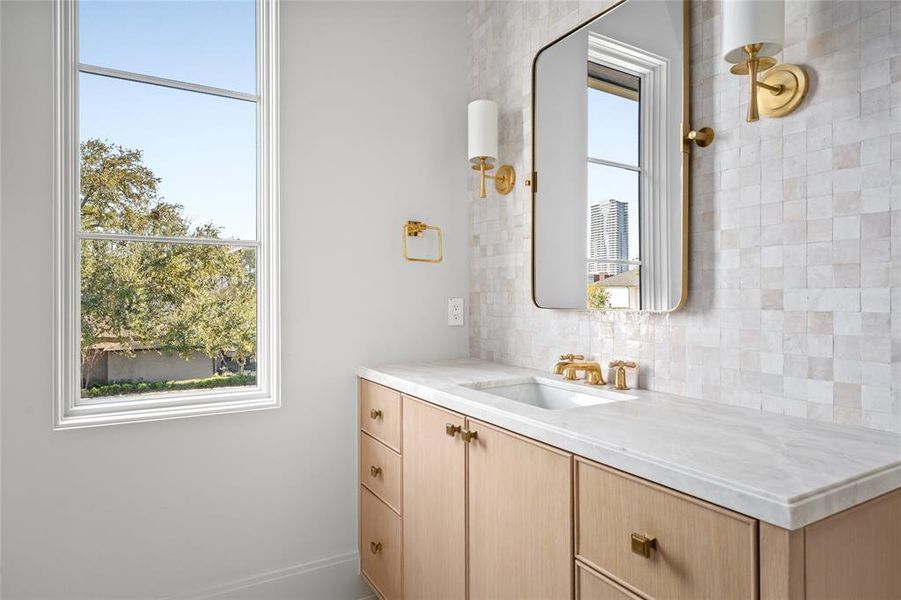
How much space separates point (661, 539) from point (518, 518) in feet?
1.41

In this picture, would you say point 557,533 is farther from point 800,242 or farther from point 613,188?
point 613,188

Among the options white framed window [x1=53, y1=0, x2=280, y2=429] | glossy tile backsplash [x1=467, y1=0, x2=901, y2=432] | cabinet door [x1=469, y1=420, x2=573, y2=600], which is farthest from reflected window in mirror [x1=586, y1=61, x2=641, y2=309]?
white framed window [x1=53, y1=0, x2=280, y2=429]

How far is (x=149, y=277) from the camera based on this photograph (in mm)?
1908

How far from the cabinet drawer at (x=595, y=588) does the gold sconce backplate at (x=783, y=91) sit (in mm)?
1099

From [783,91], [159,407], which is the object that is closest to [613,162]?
[783,91]

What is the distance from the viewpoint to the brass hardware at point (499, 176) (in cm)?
218

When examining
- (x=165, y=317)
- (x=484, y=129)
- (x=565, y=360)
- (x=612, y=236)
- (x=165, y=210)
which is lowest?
(x=565, y=360)

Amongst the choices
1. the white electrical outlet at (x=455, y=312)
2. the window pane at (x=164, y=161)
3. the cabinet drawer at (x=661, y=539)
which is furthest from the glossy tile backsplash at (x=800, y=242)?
the window pane at (x=164, y=161)

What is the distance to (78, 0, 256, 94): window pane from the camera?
1.85m

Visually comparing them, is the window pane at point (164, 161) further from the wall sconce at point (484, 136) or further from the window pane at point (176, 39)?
the wall sconce at point (484, 136)

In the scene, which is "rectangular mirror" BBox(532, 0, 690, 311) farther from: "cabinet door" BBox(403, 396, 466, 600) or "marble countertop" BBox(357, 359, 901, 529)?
"cabinet door" BBox(403, 396, 466, 600)

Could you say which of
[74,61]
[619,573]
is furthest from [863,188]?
[74,61]

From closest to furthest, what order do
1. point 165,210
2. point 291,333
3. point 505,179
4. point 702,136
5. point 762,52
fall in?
point 762,52, point 702,136, point 165,210, point 291,333, point 505,179

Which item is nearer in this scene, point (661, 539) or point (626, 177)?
point (661, 539)
